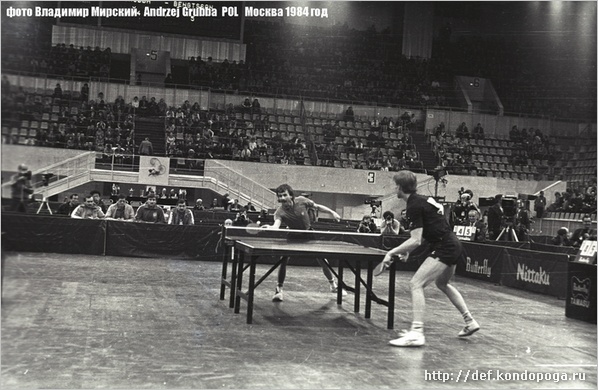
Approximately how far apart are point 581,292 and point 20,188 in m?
8.29

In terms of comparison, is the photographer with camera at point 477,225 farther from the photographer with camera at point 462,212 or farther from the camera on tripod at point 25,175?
the camera on tripod at point 25,175

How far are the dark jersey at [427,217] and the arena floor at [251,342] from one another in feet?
3.68

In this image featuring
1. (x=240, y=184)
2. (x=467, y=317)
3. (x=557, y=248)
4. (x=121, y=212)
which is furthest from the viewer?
(x=240, y=184)

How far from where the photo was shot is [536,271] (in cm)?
1325

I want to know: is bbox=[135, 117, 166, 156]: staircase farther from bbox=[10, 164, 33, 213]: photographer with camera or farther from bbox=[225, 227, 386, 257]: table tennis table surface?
bbox=[10, 164, 33, 213]: photographer with camera

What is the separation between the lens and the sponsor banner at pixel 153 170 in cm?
2425

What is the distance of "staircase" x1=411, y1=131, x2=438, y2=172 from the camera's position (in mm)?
27578

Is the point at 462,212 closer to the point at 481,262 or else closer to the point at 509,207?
the point at 509,207

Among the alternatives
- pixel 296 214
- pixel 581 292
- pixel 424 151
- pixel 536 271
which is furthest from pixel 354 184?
pixel 581 292

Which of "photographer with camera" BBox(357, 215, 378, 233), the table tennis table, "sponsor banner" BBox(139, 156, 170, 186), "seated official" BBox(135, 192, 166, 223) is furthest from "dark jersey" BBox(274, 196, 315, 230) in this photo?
"sponsor banner" BBox(139, 156, 170, 186)

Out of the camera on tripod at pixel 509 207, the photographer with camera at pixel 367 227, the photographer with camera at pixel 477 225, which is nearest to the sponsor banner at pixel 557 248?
the camera on tripod at pixel 509 207

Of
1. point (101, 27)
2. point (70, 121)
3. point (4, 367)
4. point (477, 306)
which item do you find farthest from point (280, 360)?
point (101, 27)

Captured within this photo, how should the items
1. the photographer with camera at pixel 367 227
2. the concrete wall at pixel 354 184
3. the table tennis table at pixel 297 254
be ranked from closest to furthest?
1. the table tennis table at pixel 297 254
2. the photographer with camera at pixel 367 227
3. the concrete wall at pixel 354 184

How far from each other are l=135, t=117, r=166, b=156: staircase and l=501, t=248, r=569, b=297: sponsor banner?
1498 cm
